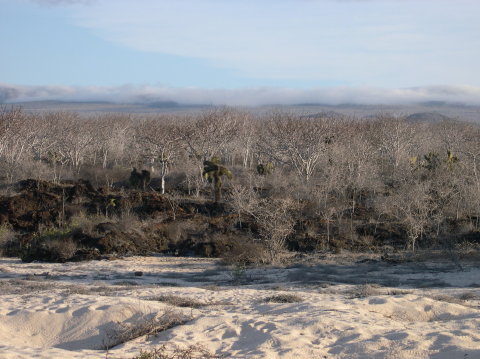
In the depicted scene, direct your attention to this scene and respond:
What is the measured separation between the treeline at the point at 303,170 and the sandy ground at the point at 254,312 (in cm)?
411

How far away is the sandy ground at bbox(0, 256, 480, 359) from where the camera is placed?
9.09 meters

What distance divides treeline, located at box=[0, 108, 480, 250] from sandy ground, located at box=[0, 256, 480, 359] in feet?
13.5

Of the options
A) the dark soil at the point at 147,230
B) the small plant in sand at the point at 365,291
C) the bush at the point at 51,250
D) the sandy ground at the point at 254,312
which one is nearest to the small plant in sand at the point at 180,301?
the sandy ground at the point at 254,312

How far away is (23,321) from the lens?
10727 millimetres

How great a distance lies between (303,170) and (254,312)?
2707 cm

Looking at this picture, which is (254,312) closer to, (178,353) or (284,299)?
(284,299)

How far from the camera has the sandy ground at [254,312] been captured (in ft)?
29.8

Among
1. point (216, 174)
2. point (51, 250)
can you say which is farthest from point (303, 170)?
point (51, 250)

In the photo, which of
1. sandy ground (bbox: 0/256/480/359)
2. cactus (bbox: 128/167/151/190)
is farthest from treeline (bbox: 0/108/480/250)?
sandy ground (bbox: 0/256/480/359)

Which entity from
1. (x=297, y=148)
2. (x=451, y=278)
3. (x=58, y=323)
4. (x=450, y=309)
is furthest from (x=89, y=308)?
(x=297, y=148)

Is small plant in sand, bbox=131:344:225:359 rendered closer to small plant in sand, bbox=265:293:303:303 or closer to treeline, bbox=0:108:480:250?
small plant in sand, bbox=265:293:303:303

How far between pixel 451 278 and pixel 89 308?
9.73 m

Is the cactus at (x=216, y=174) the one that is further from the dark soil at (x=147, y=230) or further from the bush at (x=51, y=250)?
the bush at (x=51, y=250)

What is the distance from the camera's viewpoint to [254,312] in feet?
37.3
